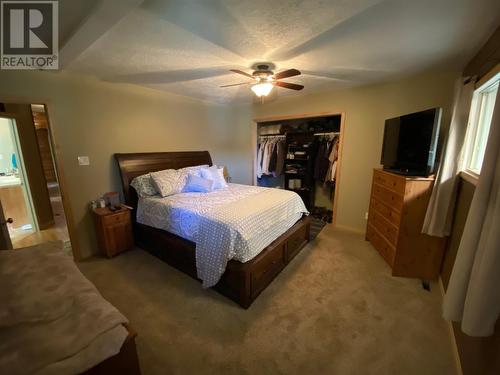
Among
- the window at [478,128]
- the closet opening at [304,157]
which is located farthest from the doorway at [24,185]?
the window at [478,128]

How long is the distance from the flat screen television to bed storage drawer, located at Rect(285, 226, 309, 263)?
136 centimetres

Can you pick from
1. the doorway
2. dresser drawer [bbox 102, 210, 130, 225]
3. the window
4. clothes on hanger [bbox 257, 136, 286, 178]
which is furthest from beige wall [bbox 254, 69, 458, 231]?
the doorway

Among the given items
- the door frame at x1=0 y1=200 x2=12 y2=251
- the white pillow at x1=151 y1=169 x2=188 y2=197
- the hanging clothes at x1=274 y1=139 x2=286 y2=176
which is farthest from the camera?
the hanging clothes at x1=274 y1=139 x2=286 y2=176

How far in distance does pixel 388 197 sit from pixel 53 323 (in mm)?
3061

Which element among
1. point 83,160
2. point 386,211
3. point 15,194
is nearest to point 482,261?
point 386,211

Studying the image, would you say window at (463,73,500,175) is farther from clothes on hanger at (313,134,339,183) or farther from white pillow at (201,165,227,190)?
white pillow at (201,165,227,190)

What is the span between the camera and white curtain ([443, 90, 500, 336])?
34.9 inches

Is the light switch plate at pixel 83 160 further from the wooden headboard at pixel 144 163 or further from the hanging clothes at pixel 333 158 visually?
the hanging clothes at pixel 333 158

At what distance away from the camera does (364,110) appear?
3.18 meters

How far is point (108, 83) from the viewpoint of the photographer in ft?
9.26

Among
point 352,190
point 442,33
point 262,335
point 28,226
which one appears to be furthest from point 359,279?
point 28,226

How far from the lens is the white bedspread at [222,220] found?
6.19ft

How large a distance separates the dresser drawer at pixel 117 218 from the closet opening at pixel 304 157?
2684mm

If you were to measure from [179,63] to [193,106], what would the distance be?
5.86 feet
